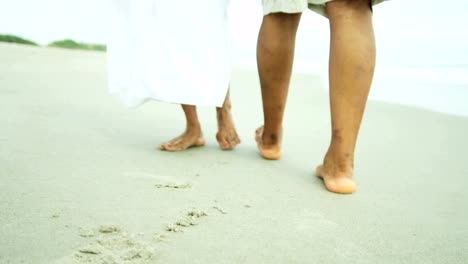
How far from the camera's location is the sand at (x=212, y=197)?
942 mm

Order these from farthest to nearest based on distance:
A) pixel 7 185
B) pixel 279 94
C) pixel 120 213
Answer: pixel 279 94
pixel 7 185
pixel 120 213

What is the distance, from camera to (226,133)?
198 centimetres

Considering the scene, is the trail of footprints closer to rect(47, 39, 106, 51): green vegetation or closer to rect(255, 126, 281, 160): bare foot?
rect(255, 126, 281, 160): bare foot

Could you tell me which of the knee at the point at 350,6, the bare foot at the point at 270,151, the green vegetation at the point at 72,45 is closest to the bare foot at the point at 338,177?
the bare foot at the point at 270,151

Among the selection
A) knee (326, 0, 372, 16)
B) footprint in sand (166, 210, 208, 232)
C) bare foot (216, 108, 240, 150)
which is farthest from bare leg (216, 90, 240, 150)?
footprint in sand (166, 210, 208, 232)

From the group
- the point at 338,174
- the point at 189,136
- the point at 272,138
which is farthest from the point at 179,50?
the point at 338,174

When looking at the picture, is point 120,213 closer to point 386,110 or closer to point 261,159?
point 261,159

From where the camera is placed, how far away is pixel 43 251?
87cm

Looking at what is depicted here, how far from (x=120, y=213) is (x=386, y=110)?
2.51m

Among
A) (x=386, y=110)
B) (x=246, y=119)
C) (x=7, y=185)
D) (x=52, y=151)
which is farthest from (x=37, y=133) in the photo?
(x=386, y=110)

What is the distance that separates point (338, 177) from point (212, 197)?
0.46 metres

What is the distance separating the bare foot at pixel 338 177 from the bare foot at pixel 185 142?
695mm

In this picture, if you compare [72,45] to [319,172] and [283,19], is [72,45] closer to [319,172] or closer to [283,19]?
[283,19]

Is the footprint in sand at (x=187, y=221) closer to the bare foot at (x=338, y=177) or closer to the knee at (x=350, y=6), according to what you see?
the bare foot at (x=338, y=177)
